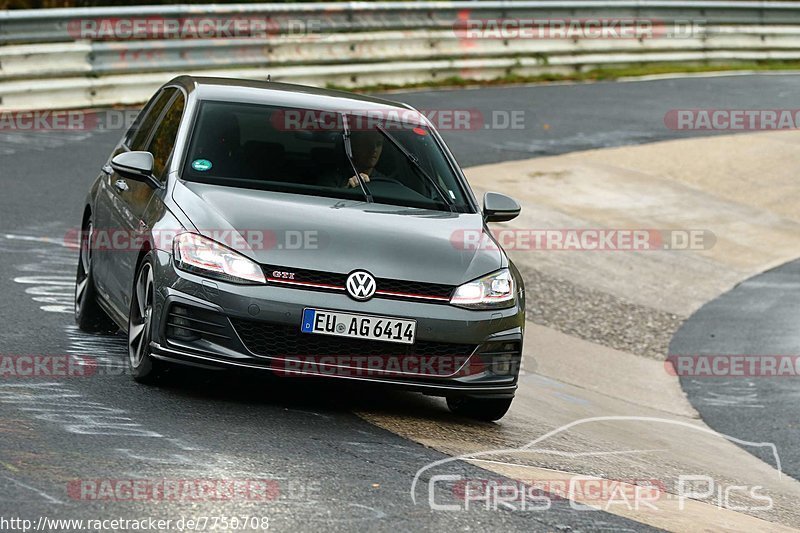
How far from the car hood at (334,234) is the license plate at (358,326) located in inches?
8.6

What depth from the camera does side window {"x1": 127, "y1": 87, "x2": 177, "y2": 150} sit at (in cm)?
859

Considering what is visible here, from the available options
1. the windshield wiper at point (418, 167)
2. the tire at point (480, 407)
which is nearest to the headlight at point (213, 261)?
the tire at point (480, 407)

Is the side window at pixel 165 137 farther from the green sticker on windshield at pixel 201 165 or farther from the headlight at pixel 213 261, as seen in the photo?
the headlight at pixel 213 261

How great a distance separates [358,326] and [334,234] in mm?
520

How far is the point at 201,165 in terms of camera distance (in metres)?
7.59

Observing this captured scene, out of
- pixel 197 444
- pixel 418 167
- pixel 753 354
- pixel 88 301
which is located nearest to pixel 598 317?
pixel 753 354

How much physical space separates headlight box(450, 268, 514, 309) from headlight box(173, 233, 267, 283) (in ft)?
3.23

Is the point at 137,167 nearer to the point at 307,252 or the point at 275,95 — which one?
the point at 275,95

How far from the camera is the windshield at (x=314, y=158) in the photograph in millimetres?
7641

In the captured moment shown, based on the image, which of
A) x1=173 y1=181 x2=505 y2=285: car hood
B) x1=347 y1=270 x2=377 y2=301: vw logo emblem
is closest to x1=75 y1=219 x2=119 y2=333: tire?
x1=173 y1=181 x2=505 y2=285: car hood

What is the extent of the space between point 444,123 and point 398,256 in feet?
39.4

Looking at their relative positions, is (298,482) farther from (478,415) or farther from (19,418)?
(478,415)

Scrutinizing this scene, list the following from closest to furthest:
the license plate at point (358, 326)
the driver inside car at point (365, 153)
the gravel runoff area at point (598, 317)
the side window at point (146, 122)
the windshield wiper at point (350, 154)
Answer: the license plate at point (358, 326) < the windshield wiper at point (350, 154) < the driver inside car at point (365, 153) < the side window at point (146, 122) < the gravel runoff area at point (598, 317)

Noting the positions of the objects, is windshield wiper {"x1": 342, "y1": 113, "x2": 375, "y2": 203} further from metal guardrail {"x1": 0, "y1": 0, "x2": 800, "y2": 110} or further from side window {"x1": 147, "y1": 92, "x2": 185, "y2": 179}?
metal guardrail {"x1": 0, "y1": 0, "x2": 800, "y2": 110}
